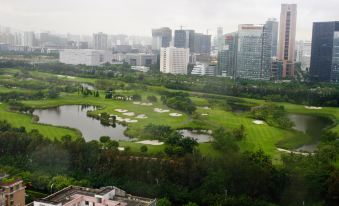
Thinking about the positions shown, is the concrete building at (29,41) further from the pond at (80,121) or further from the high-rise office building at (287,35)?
the pond at (80,121)

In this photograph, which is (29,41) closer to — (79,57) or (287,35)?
(79,57)

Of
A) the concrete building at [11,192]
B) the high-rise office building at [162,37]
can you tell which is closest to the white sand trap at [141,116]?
the concrete building at [11,192]

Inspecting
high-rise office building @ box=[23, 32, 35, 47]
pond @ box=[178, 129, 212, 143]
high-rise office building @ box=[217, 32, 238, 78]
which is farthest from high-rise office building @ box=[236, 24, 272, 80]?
high-rise office building @ box=[23, 32, 35, 47]

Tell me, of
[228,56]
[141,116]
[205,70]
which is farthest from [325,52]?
[141,116]

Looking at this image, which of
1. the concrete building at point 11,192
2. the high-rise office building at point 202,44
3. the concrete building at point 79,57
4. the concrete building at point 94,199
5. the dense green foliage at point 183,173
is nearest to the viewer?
the concrete building at point 94,199

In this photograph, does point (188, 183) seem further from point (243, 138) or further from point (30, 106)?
point (30, 106)

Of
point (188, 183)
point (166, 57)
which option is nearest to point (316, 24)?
point (166, 57)

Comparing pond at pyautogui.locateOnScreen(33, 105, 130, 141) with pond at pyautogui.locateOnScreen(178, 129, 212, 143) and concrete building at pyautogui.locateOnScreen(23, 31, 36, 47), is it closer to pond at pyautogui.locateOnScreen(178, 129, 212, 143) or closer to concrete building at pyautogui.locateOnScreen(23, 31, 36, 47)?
pond at pyautogui.locateOnScreen(178, 129, 212, 143)

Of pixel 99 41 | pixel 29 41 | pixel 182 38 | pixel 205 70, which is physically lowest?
pixel 205 70
